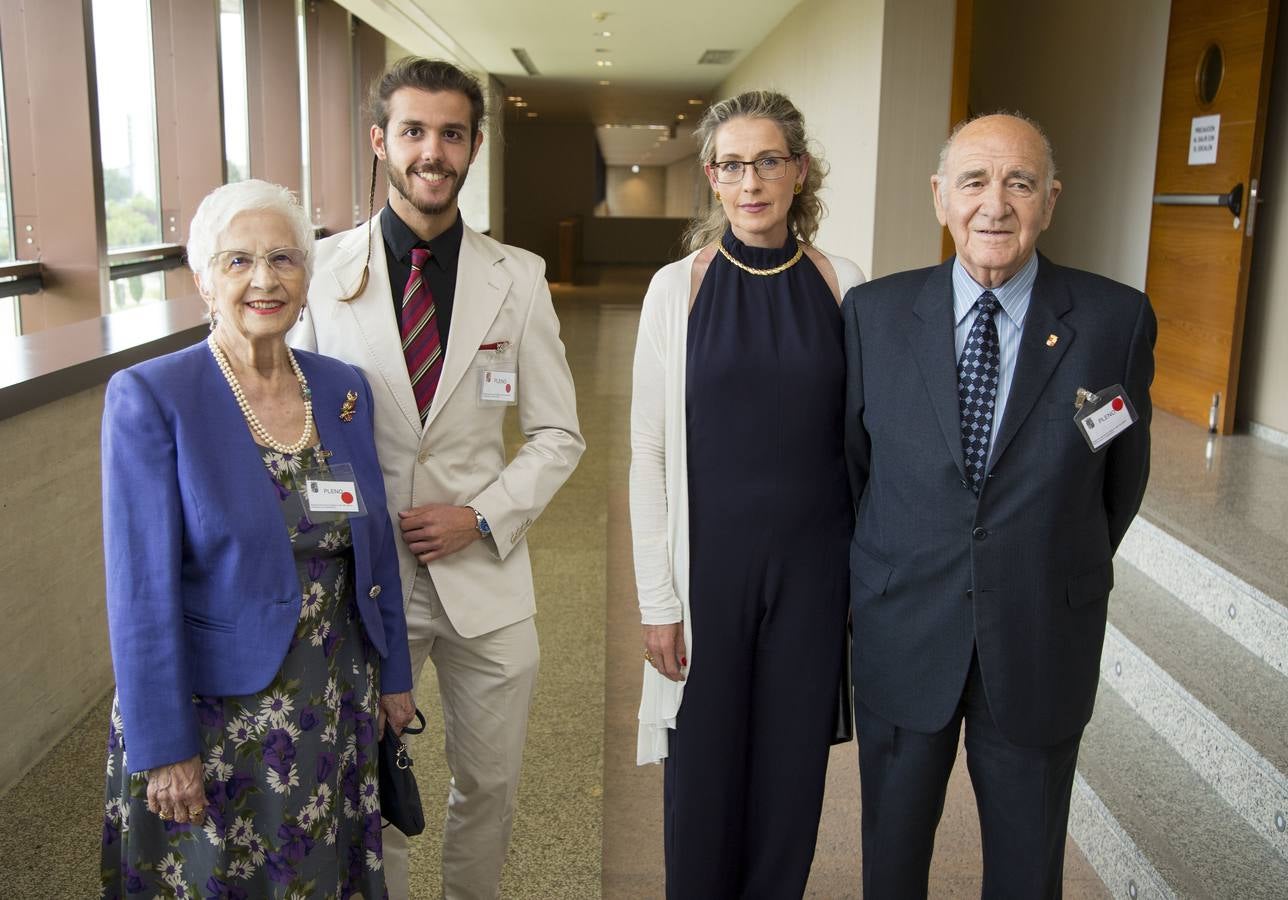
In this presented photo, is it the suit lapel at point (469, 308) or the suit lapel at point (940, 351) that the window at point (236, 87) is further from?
the suit lapel at point (940, 351)

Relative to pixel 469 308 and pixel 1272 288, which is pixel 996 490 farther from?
pixel 1272 288

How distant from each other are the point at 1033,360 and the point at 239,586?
1.29 metres

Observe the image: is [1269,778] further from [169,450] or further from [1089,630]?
[169,450]

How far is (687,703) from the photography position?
2.15m

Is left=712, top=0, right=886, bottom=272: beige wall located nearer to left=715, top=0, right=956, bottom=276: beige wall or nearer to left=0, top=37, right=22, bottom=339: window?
left=715, top=0, right=956, bottom=276: beige wall

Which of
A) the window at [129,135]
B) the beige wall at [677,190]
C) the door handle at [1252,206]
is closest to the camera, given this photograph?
the door handle at [1252,206]

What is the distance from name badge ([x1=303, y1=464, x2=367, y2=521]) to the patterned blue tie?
997mm

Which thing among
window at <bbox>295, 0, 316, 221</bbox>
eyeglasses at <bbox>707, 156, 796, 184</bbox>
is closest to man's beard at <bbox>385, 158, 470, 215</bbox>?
eyeglasses at <bbox>707, 156, 796, 184</bbox>

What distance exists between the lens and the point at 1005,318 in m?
1.87

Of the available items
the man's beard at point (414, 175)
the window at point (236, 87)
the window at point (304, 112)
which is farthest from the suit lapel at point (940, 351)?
the window at point (304, 112)

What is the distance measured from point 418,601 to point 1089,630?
1.23 metres

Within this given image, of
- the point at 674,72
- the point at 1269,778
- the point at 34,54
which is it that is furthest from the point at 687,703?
the point at 674,72

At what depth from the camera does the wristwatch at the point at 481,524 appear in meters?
2.10

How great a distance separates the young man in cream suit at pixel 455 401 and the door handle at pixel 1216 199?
13.9 ft
